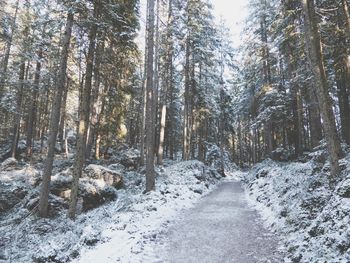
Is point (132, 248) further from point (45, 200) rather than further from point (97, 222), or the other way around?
point (45, 200)

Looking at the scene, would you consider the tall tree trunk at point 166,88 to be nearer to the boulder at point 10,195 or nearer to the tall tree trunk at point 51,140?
the boulder at point 10,195

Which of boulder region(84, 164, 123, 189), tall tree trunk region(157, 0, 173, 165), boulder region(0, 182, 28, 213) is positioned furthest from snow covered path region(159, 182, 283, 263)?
tall tree trunk region(157, 0, 173, 165)

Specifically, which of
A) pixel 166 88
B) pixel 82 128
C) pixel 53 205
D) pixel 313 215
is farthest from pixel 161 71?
pixel 313 215

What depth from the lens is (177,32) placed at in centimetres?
2291

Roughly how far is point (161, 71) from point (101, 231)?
70.2ft

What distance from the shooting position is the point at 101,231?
847 centimetres

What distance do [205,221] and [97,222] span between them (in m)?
4.08

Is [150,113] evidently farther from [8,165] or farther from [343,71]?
[8,165]

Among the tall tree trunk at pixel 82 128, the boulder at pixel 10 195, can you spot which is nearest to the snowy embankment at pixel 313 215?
the tall tree trunk at pixel 82 128

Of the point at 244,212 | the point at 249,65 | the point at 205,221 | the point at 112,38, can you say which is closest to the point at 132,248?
the point at 205,221

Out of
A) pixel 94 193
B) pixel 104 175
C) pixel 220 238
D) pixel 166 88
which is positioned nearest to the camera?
pixel 220 238

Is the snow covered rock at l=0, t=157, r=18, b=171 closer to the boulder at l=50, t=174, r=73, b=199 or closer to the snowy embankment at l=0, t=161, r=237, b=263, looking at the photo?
the snowy embankment at l=0, t=161, r=237, b=263

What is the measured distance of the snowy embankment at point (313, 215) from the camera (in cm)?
554

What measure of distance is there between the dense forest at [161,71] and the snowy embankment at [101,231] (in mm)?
947
